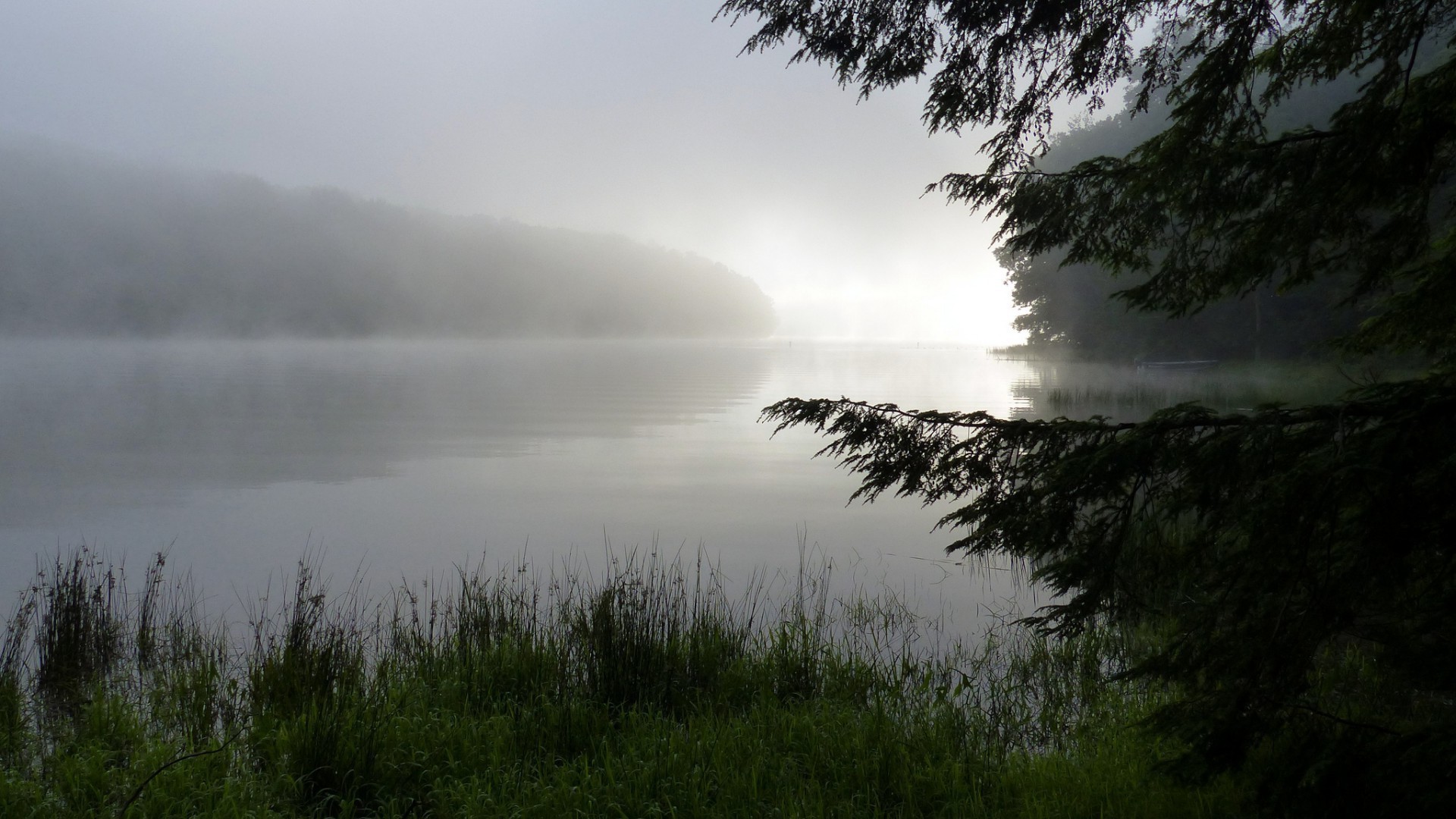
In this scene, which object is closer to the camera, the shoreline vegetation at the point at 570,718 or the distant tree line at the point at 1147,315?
the shoreline vegetation at the point at 570,718

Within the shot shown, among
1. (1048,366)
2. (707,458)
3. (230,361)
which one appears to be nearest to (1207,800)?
(707,458)

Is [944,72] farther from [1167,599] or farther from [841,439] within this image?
[1167,599]

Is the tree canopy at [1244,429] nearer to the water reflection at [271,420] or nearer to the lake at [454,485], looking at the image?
the lake at [454,485]

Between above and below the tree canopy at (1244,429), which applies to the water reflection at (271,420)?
below

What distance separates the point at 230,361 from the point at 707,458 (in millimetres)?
64014

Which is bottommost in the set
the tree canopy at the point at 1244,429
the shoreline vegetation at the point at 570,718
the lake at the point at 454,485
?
the lake at the point at 454,485

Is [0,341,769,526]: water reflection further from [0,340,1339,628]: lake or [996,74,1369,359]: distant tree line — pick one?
[996,74,1369,359]: distant tree line

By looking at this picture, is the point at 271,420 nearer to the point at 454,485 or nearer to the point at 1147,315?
the point at 454,485

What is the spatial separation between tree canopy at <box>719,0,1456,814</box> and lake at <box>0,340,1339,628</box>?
374cm

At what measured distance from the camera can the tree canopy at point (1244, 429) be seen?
2.20 meters

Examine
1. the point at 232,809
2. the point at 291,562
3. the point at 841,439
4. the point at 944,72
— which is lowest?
the point at 291,562

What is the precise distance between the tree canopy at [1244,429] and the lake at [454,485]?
12.3ft

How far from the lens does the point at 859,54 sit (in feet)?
14.0

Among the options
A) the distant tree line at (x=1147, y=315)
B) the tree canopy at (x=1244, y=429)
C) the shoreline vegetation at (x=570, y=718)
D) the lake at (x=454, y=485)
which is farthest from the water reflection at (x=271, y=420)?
the distant tree line at (x=1147, y=315)
